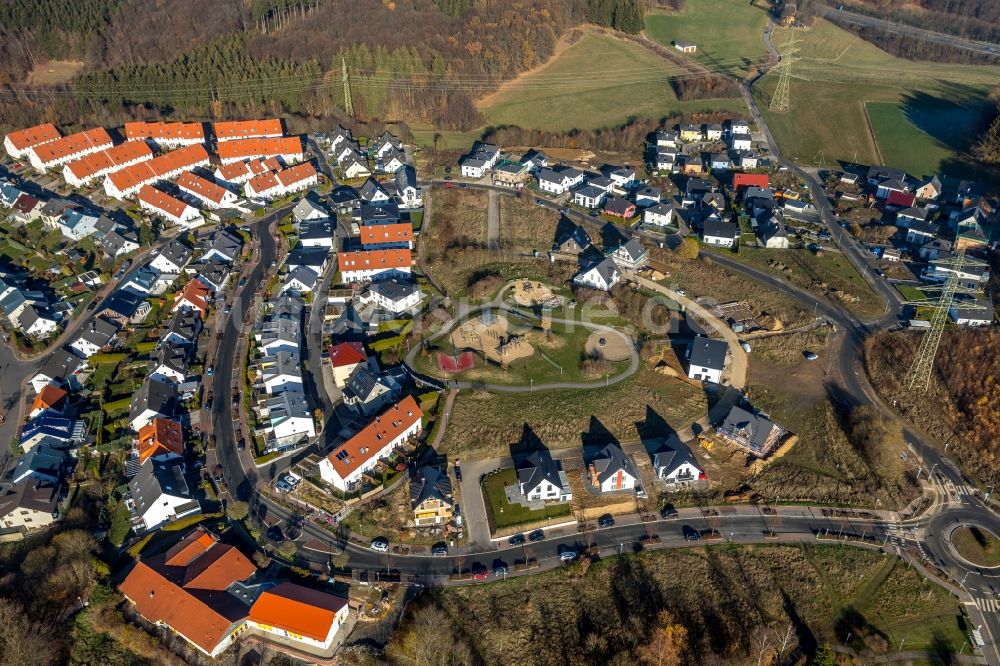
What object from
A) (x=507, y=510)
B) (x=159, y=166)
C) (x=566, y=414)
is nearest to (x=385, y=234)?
(x=566, y=414)

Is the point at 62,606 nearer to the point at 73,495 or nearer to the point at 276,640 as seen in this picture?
the point at 73,495

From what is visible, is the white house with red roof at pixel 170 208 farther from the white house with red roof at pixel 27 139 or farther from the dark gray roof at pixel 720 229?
the dark gray roof at pixel 720 229

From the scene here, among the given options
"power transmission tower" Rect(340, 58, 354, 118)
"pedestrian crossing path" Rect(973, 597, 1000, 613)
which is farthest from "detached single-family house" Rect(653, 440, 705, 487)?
"power transmission tower" Rect(340, 58, 354, 118)

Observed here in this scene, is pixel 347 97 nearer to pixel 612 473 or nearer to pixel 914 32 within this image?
pixel 612 473

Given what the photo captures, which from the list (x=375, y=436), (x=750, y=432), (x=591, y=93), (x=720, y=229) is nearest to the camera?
(x=375, y=436)

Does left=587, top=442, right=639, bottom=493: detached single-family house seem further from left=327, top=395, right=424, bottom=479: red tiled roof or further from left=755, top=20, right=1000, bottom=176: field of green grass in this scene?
left=755, top=20, right=1000, bottom=176: field of green grass

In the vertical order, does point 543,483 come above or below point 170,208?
below

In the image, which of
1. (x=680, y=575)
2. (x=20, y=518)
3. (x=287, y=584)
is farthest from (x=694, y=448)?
(x=20, y=518)
